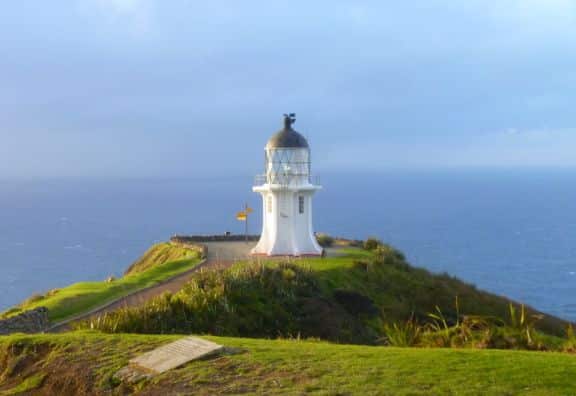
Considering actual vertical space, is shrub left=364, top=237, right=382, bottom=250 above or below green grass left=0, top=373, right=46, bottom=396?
above

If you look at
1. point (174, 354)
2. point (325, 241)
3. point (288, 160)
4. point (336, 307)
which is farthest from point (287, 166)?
point (174, 354)

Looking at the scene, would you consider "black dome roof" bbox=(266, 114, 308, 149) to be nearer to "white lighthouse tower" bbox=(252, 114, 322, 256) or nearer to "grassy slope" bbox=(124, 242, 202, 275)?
"white lighthouse tower" bbox=(252, 114, 322, 256)

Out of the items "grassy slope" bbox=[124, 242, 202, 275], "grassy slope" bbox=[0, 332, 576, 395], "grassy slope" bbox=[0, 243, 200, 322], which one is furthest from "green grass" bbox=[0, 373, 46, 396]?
"grassy slope" bbox=[124, 242, 202, 275]

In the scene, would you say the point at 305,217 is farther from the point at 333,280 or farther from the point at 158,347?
the point at 158,347

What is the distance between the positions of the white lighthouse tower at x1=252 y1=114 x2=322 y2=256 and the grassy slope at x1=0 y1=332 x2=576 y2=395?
19.4 m

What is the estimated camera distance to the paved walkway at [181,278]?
1909 cm

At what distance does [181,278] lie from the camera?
2462 cm

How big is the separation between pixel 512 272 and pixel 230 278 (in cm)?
4783

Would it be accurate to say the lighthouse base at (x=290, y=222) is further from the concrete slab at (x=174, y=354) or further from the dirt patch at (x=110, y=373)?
the concrete slab at (x=174, y=354)

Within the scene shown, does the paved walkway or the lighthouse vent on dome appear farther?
the lighthouse vent on dome

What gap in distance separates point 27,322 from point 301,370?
30.8 feet

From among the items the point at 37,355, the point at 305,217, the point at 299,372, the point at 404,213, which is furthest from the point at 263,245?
the point at 404,213

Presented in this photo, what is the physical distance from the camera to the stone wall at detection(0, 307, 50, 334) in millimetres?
15781

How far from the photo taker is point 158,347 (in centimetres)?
1119
